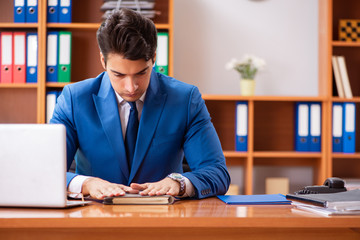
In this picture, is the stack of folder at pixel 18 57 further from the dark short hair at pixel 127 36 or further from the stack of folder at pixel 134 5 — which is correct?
the dark short hair at pixel 127 36

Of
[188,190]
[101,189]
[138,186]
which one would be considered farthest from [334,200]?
[101,189]

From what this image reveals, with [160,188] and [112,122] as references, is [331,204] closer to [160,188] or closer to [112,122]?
[160,188]

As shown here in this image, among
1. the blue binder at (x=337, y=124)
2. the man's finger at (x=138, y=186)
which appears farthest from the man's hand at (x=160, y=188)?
the blue binder at (x=337, y=124)

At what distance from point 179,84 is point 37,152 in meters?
0.79

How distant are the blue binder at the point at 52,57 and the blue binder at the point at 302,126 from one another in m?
1.71

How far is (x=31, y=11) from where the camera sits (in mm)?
2984

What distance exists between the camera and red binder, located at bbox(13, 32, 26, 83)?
296 centimetres

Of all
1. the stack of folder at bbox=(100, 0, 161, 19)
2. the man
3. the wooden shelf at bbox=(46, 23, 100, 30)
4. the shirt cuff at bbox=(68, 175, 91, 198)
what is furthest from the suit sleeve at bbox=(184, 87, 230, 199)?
the wooden shelf at bbox=(46, 23, 100, 30)

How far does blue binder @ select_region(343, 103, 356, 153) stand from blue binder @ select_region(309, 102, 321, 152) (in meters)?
0.18

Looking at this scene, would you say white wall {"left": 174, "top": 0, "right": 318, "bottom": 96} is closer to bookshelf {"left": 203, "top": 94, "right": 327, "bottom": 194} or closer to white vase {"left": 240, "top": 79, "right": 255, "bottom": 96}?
bookshelf {"left": 203, "top": 94, "right": 327, "bottom": 194}

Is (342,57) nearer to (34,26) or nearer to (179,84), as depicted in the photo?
(179,84)

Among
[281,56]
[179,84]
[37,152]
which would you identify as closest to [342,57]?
[281,56]

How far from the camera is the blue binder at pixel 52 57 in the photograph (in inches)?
117

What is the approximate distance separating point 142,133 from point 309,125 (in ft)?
5.96
